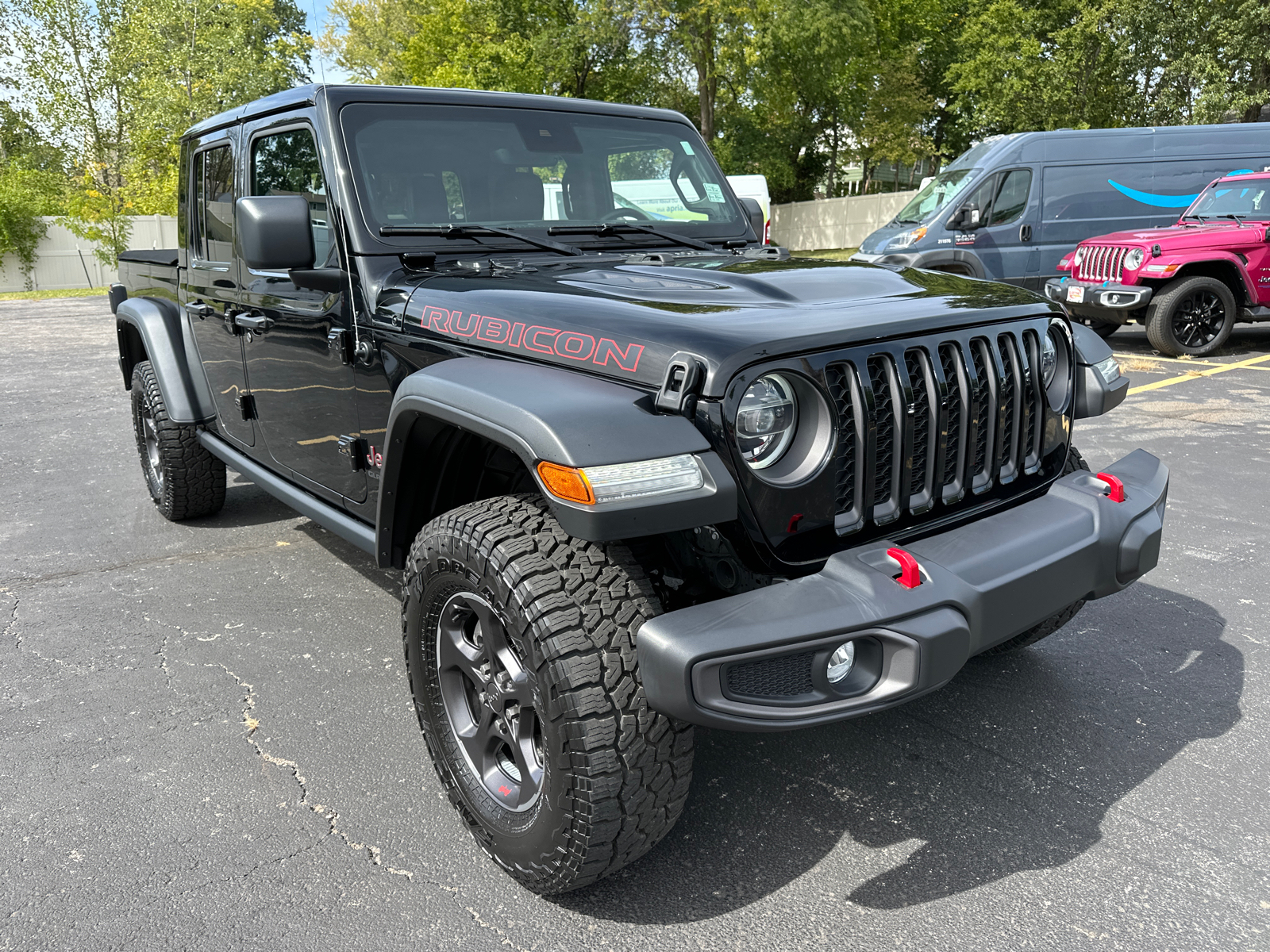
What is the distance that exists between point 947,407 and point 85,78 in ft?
119

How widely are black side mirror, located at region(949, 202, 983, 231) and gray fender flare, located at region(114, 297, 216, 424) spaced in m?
9.88

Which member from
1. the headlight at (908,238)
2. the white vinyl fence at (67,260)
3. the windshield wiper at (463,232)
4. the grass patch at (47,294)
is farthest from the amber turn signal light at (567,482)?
the white vinyl fence at (67,260)

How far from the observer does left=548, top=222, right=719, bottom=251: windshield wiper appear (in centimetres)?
333

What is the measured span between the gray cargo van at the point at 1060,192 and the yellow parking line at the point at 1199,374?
9.74 ft

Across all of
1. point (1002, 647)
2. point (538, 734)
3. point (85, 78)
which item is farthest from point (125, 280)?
point (85, 78)

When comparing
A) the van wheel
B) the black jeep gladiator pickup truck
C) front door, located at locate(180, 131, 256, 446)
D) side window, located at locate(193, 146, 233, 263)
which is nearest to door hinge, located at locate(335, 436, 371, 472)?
the black jeep gladiator pickup truck

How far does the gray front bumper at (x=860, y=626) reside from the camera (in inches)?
70.7

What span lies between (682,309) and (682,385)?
0.36 metres

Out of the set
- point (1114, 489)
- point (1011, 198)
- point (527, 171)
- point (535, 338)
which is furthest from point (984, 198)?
point (535, 338)

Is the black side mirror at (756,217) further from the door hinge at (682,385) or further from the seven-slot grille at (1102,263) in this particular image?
the seven-slot grille at (1102,263)

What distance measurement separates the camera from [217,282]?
4102 mm

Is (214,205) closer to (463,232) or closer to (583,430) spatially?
(463,232)

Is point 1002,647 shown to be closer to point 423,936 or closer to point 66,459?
point 423,936

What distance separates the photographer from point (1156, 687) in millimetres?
3156
